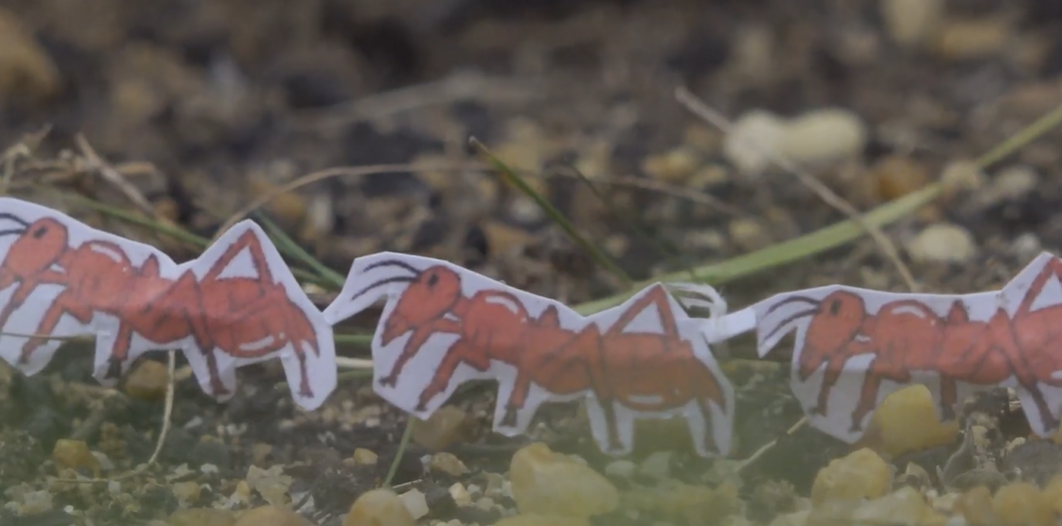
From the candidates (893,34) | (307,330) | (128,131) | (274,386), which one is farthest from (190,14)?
(307,330)

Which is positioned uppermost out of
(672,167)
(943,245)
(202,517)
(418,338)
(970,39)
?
(970,39)

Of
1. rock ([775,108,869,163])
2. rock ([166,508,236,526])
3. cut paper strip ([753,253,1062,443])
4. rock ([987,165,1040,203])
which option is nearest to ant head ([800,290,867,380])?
cut paper strip ([753,253,1062,443])

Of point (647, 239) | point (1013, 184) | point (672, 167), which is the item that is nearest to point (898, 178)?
point (1013, 184)

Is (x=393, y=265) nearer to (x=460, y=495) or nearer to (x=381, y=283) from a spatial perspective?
(x=381, y=283)

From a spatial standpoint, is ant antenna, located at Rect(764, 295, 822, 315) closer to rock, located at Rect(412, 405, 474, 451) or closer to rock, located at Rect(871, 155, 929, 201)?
rock, located at Rect(412, 405, 474, 451)

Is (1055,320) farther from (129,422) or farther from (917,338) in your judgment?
(129,422)
